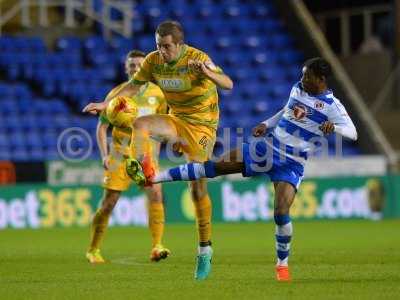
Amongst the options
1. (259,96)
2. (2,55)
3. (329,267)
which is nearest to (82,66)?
Result: (2,55)

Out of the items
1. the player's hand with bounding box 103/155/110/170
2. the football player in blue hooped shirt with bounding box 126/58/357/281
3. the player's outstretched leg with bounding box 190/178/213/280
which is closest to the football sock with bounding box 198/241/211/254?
the player's outstretched leg with bounding box 190/178/213/280

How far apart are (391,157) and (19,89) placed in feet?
27.6

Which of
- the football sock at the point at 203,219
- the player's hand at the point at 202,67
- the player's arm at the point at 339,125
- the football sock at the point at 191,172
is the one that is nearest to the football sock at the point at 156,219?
the football sock at the point at 203,219

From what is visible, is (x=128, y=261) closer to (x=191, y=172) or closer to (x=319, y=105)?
(x=191, y=172)

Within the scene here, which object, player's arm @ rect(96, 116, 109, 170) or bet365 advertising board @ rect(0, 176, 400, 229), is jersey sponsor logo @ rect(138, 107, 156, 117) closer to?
player's arm @ rect(96, 116, 109, 170)

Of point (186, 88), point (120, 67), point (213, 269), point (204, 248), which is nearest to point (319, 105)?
point (186, 88)

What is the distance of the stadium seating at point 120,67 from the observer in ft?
78.8

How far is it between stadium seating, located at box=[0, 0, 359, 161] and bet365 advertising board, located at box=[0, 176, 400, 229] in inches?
68.2

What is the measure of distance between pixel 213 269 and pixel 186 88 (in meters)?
1.91

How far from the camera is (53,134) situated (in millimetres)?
23703

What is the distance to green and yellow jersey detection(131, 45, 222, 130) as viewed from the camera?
411 inches

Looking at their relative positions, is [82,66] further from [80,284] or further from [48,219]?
[80,284]

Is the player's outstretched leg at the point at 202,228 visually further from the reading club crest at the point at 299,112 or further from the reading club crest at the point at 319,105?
the reading club crest at the point at 319,105

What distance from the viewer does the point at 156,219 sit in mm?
12547
